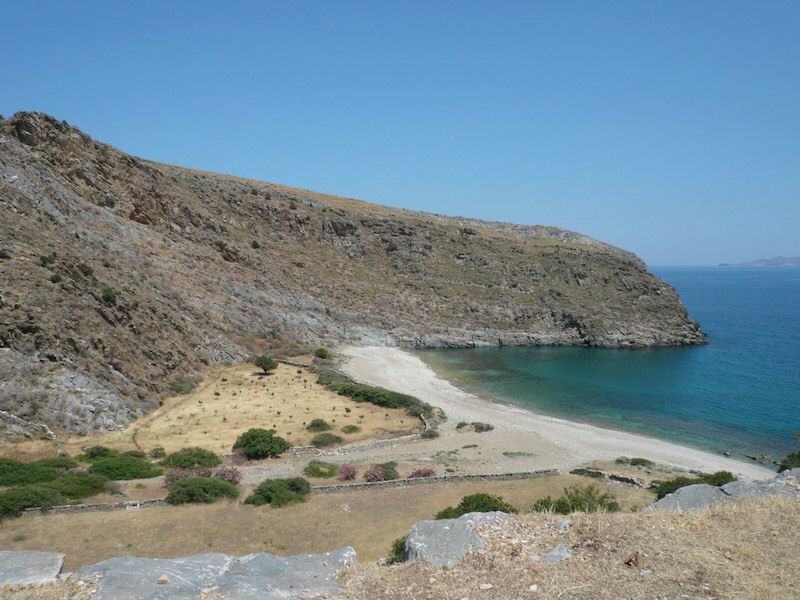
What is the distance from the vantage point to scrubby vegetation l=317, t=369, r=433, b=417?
4178 centimetres

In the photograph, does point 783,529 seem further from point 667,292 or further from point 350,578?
point 667,292

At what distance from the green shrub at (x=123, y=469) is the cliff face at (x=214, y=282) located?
677cm

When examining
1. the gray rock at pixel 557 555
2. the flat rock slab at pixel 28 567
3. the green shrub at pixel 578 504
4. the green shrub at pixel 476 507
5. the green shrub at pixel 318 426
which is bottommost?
the green shrub at pixel 318 426

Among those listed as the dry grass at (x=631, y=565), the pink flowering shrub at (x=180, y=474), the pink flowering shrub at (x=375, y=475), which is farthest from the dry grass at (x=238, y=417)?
the dry grass at (x=631, y=565)

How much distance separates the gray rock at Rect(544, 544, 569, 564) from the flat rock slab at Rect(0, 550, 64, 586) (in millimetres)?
9874

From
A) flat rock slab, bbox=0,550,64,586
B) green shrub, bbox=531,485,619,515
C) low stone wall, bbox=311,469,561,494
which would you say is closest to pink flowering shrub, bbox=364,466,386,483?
low stone wall, bbox=311,469,561,494

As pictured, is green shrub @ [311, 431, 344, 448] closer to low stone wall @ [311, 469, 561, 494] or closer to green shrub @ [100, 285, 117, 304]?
low stone wall @ [311, 469, 561, 494]

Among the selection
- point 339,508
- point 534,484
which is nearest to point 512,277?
point 534,484

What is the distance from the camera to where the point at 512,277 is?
311 feet

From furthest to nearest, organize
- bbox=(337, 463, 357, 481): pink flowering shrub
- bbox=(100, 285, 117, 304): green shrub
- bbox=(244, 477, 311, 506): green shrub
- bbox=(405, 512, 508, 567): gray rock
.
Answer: bbox=(100, 285, 117, 304): green shrub → bbox=(337, 463, 357, 481): pink flowering shrub → bbox=(244, 477, 311, 506): green shrub → bbox=(405, 512, 508, 567): gray rock

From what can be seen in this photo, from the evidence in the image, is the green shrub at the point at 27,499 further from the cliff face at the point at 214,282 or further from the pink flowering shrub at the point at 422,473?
the pink flowering shrub at the point at 422,473

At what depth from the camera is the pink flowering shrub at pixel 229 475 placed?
2384 centimetres

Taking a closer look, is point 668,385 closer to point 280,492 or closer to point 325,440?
point 325,440

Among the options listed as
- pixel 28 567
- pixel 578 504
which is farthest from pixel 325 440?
pixel 28 567
